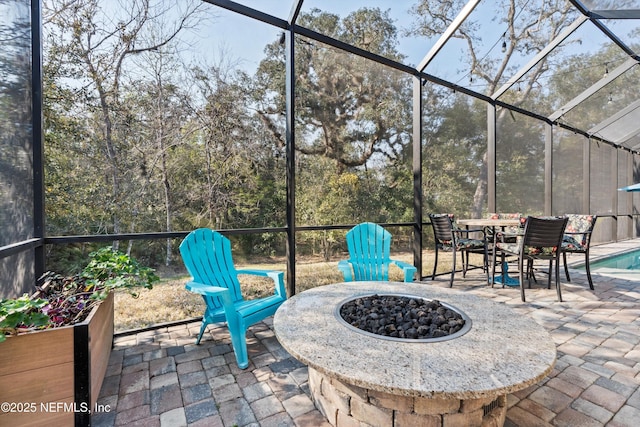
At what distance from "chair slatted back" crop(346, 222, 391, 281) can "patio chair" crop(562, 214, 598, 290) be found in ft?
8.24

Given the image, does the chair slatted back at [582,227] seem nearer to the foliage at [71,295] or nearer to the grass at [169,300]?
the grass at [169,300]

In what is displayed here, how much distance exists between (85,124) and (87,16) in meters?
1.19

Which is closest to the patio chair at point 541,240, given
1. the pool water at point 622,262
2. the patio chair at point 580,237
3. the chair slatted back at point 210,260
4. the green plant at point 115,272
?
the patio chair at point 580,237

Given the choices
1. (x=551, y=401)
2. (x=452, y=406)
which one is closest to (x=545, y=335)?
(x=551, y=401)

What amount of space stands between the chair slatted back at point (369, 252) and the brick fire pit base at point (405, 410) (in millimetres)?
1768

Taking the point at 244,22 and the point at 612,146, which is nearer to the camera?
the point at 244,22

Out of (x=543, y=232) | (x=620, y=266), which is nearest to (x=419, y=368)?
(x=543, y=232)

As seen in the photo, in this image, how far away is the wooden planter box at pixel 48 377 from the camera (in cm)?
124

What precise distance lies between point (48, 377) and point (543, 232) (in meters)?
4.41

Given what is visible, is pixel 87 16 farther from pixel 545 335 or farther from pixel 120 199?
pixel 545 335

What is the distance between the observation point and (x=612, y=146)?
8.77 meters

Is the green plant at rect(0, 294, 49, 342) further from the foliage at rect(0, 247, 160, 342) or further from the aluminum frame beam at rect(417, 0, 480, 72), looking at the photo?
the aluminum frame beam at rect(417, 0, 480, 72)

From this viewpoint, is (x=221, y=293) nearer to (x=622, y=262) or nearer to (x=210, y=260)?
(x=210, y=260)

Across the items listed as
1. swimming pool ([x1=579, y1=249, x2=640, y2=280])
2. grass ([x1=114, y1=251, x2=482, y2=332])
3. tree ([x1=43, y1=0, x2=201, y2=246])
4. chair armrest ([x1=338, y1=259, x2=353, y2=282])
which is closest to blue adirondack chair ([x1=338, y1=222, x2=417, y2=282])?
chair armrest ([x1=338, y1=259, x2=353, y2=282])
